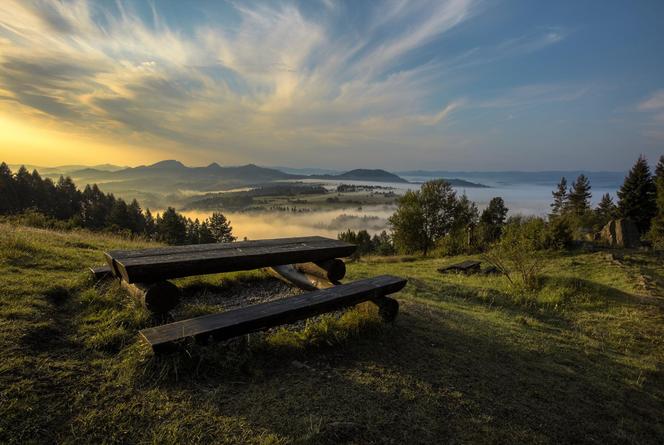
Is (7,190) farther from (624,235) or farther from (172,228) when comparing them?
(624,235)

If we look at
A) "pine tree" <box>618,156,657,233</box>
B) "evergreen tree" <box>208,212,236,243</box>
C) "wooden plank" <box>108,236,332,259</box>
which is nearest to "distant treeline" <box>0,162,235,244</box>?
"evergreen tree" <box>208,212,236,243</box>

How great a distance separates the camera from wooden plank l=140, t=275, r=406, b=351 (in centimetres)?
271

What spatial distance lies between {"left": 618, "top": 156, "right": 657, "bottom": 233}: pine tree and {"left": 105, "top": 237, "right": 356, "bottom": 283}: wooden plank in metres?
44.7

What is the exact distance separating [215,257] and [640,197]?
4880 cm

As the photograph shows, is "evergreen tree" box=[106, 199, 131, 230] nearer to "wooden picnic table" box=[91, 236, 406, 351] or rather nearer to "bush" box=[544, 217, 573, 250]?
"wooden picnic table" box=[91, 236, 406, 351]

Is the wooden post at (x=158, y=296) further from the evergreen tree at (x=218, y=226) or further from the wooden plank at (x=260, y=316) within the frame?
the evergreen tree at (x=218, y=226)

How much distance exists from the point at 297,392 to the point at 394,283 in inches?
83.5

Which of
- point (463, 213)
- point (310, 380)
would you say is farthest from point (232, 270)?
point (463, 213)

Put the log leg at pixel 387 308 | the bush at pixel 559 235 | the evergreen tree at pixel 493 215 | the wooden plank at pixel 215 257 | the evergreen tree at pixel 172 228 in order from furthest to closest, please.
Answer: the evergreen tree at pixel 172 228 < the evergreen tree at pixel 493 215 < the bush at pixel 559 235 < the log leg at pixel 387 308 < the wooden plank at pixel 215 257

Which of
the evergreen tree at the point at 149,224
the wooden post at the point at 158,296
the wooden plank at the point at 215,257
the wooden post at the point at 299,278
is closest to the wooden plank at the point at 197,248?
the wooden plank at the point at 215,257

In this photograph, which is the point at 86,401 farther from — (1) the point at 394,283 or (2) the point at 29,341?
(1) the point at 394,283

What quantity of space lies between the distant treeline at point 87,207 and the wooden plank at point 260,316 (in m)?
47.3

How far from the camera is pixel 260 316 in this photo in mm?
3039

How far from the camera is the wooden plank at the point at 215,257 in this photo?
3.42 metres
